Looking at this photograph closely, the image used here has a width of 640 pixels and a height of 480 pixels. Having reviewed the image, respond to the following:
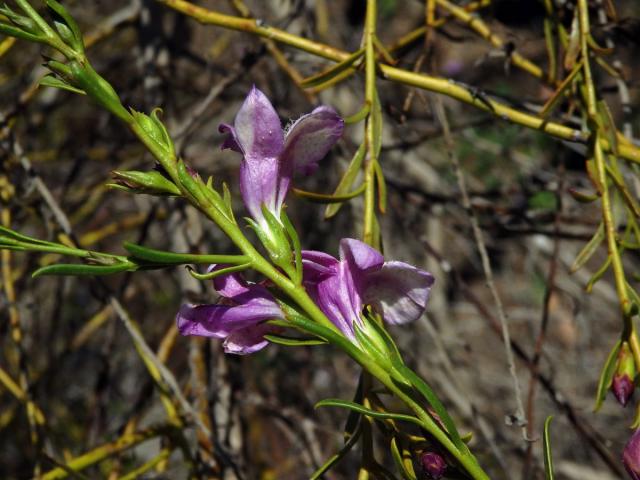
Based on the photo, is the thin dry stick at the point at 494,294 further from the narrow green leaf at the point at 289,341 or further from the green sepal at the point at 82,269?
the green sepal at the point at 82,269

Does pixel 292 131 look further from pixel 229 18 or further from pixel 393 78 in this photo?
pixel 229 18

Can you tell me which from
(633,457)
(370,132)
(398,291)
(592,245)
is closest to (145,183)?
(398,291)

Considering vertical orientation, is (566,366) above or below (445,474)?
below

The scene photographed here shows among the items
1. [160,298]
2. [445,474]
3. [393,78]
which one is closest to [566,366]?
[160,298]

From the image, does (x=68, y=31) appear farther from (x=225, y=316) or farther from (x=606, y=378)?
(x=606, y=378)

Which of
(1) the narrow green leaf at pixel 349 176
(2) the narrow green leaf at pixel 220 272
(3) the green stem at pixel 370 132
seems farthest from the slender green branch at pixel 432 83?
(2) the narrow green leaf at pixel 220 272

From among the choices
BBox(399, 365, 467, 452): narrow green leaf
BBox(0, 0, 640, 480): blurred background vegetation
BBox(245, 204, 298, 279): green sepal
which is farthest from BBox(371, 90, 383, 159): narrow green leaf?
BBox(399, 365, 467, 452): narrow green leaf
